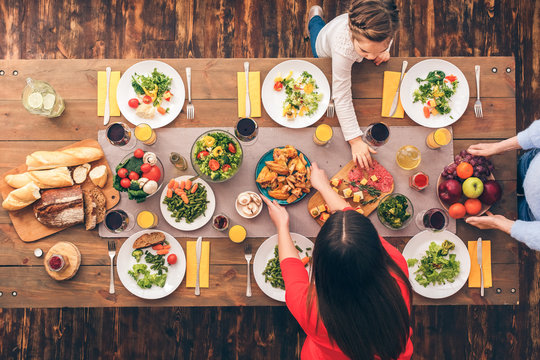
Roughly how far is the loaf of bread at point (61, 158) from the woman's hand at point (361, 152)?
1.33 m

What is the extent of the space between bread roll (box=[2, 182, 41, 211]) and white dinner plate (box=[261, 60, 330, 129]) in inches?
48.9

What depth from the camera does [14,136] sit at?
6.22 feet

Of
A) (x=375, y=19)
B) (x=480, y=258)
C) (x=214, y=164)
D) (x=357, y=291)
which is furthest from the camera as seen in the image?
(x=480, y=258)

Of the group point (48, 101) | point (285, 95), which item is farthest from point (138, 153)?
point (285, 95)

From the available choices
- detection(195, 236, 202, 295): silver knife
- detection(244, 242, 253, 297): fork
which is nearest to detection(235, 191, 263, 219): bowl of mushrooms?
detection(244, 242, 253, 297): fork

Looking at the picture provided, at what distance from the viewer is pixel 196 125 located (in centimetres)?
191

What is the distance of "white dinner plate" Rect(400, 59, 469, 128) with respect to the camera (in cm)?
188

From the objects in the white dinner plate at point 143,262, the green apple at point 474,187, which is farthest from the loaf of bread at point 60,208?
the green apple at point 474,187

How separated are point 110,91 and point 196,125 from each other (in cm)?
50

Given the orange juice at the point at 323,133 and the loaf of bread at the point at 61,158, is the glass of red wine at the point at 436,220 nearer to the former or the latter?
the orange juice at the point at 323,133

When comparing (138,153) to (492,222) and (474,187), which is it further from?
(492,222)

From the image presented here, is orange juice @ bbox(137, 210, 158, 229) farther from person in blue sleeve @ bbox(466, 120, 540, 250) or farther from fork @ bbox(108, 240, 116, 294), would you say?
person in blue sleeve @ bbox(466, 120, 540, 250)

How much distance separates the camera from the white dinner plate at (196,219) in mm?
1818

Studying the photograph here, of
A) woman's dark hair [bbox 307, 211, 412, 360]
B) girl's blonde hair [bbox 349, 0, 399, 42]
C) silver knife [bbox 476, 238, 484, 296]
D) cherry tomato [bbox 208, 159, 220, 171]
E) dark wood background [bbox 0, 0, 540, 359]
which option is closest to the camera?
woman's dark hair [bbox 307, 211, 412, 360]
